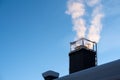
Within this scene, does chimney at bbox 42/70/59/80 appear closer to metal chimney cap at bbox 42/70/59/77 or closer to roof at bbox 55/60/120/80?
metal chimney cap at bbox 42/70/59/77

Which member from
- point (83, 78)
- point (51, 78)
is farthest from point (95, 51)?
point (83, 78)

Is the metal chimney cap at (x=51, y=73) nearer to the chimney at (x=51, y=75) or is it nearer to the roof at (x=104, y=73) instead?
the chimney at (x=51, y=75)

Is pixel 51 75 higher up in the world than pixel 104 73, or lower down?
higher up

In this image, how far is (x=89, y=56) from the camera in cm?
1991

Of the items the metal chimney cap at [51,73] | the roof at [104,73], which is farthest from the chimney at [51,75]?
the roof at [104,73]

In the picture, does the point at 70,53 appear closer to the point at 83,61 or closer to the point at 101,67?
the point at 83,61

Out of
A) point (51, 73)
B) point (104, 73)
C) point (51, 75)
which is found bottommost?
point (104, 73)

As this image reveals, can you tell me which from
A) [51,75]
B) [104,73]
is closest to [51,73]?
[51,75]

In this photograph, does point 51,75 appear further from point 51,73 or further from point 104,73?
point 104,73

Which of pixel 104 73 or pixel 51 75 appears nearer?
pixel 104 73

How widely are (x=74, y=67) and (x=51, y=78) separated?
7.58 ft

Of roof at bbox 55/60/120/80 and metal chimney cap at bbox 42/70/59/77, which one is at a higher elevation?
metal chimney cap at bbox 42/70/59/77

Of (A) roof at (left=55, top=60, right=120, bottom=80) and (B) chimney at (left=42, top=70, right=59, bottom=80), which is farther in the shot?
(B) chimney at (left=42, top=70, right=59, bottom=80)

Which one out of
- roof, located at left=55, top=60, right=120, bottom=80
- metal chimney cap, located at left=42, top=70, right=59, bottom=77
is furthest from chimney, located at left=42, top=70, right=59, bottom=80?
roof, located at left=55, top=60, right=120, bottom=80
